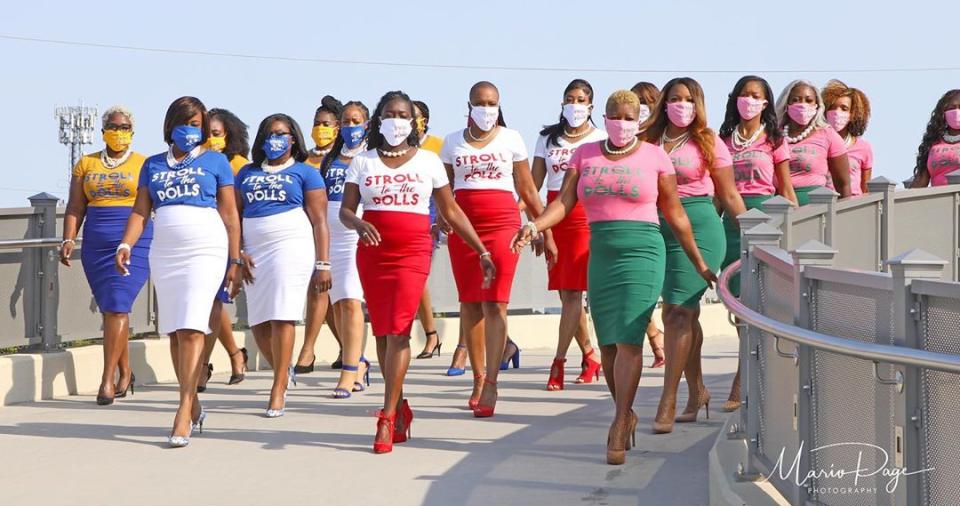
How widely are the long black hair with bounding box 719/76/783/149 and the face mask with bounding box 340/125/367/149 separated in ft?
8.33

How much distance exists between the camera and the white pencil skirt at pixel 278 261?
10.8 m

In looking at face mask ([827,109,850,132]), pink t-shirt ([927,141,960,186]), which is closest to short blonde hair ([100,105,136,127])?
face mask ([827,109,850,132])

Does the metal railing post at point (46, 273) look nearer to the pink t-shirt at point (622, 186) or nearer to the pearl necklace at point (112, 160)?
the pearl necklace at point (112, 160)

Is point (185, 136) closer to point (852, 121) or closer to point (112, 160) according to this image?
point (112, 160)

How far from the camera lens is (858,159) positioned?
1374 cm

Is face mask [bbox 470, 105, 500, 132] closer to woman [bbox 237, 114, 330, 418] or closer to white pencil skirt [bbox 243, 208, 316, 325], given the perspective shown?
woman [bbox 237, 114, 330, 418]

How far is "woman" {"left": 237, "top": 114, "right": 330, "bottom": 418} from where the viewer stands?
424 inches

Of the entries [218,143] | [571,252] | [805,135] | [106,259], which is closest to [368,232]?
[571,252]

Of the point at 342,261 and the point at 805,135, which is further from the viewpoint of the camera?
the point at 342,261

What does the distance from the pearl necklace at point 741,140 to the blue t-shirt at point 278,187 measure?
2.73 m

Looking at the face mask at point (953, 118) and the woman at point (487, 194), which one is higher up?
the face mask at point (953, 118)

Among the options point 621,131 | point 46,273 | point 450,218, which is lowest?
point 46,273

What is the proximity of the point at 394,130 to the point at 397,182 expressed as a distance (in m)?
0.30

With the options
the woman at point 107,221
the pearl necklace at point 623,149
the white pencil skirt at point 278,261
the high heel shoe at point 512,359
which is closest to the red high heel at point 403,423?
the white pencil skirt at point 278,261
